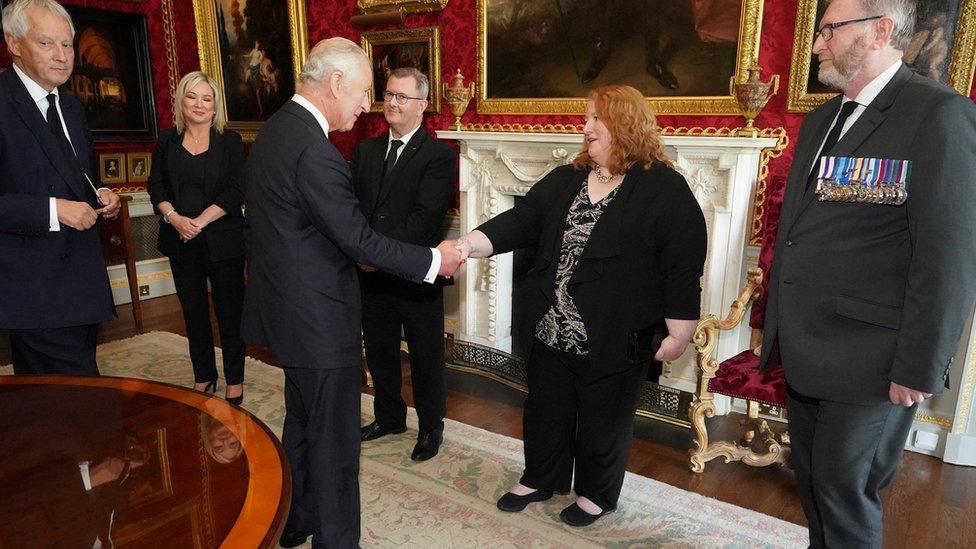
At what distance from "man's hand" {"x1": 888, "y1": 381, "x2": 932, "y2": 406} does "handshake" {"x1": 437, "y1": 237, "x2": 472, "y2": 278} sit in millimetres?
1364

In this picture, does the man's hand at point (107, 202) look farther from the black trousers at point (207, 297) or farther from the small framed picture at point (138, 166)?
the small framed picture at point (138, 166)

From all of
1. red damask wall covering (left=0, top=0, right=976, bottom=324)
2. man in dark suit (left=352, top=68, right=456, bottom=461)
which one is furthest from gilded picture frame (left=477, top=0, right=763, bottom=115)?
man in dark suit (left=352, top=68, right=456, bottom=461)

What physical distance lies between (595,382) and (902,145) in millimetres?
1267

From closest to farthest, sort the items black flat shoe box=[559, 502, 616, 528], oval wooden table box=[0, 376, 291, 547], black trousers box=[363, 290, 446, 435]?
oval wooden table box=[0, 376, 291, 547] → black flat shoe box=[559, 502, 616, 528] → black trousers box=[363, 290, 446, 435]

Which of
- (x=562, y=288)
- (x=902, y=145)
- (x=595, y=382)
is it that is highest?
(x=902, y=145)

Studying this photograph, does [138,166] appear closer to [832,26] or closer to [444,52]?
[444,52]

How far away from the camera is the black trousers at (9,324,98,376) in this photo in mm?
2320

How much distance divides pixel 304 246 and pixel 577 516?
60.9 inches

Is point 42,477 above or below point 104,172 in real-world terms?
below

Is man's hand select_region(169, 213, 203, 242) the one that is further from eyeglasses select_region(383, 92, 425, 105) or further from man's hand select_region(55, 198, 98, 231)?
eyeglasses select_region(383, 92, 425, 105)

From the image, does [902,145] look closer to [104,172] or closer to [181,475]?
[181,475]

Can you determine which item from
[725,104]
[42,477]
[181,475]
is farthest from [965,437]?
[42,477]

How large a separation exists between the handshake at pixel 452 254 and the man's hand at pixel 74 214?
4.14ft

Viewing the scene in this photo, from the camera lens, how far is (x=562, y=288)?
2.33 metres
